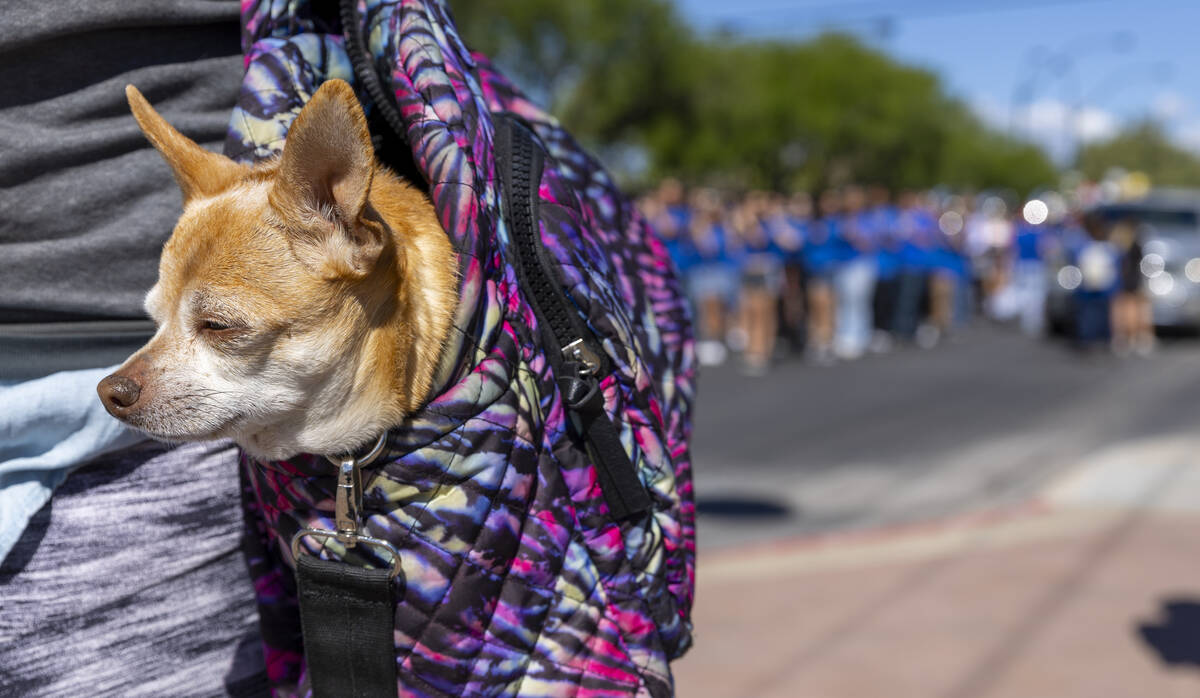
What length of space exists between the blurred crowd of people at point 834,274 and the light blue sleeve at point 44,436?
417 inches

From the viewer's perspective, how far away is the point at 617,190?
183 centimetres

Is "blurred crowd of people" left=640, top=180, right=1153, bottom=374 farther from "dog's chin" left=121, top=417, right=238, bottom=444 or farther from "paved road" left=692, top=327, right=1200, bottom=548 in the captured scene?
"dog's chin" left=121, top=417, right=238, bottom=444

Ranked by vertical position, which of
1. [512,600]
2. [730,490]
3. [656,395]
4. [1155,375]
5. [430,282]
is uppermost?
[430,282]

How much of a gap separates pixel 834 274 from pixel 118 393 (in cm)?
1263

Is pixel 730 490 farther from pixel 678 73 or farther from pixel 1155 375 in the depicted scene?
pixel 678 73

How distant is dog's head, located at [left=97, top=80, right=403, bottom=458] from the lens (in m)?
1.38

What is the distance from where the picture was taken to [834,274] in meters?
13.5

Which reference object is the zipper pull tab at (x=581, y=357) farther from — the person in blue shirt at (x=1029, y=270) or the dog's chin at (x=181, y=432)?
the person in blue shirt at (x=1029, y=270)

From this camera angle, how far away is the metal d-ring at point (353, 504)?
4.49 ft

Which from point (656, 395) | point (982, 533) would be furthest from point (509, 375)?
point (982, 533)

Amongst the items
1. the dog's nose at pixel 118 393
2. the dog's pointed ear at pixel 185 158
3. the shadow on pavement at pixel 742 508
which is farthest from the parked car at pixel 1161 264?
the dog's nose at pixel 118 393

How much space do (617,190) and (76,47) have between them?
0.80 meters

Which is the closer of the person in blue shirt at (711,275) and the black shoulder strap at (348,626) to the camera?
the black shoulder strap at (348,626)

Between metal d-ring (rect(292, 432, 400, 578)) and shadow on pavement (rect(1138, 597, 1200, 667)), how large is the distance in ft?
12.2
